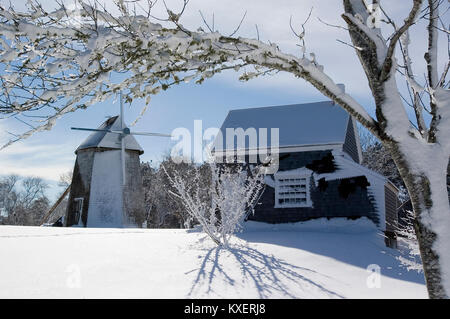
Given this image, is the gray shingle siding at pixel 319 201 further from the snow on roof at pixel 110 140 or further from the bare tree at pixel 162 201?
the bare tree at pixel 162 201

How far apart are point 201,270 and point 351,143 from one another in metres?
13.3

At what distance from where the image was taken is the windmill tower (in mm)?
26203

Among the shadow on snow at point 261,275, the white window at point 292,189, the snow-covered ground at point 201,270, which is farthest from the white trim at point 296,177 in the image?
the shadow on snow at point 261,275

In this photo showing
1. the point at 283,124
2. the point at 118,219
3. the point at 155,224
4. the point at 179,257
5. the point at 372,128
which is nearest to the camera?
the point at 372,128

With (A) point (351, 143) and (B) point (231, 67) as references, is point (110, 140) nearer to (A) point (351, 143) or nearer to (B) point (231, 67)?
(A) point (351, 143)

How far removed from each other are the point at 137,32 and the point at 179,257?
6977 millimetres

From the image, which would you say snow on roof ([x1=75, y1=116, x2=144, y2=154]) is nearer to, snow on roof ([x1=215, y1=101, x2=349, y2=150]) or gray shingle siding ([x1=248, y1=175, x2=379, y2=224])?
snow on roof ([x1=215, y1=101, x2=349, y2=150])

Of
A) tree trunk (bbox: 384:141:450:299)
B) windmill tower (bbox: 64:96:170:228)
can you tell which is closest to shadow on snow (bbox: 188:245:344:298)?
tree trunk (bbox: 384:141:450:299)

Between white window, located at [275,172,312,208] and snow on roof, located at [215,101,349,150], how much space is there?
135 cm

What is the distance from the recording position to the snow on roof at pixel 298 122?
1738cm

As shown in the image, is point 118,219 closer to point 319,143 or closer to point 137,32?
point 319,143

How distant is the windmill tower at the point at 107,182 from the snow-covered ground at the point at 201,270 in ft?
45.2

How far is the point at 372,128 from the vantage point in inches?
187
